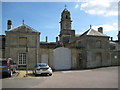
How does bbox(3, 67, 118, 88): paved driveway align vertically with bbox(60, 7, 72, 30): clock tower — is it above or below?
below

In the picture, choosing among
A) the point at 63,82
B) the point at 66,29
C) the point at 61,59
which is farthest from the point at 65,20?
the point at 63,82

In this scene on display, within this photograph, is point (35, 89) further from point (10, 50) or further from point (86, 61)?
point (86, 61)

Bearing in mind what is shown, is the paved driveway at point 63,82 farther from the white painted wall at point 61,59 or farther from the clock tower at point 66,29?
the clock tower at point 66,29

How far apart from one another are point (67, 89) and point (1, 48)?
1807 centimetres

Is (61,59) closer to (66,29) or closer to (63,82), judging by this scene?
(63,82)

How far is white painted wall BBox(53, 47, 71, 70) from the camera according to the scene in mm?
24844

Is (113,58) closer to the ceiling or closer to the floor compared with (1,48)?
closer to the floor

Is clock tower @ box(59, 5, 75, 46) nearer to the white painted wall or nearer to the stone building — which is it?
the stone building

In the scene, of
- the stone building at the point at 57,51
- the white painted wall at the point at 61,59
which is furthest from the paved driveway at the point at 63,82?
the white painted wall at the point at 61,59

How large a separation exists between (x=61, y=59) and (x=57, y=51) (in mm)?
1487

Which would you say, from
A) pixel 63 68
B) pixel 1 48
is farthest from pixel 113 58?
pixel 1 48

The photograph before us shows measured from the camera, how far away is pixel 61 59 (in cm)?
2517

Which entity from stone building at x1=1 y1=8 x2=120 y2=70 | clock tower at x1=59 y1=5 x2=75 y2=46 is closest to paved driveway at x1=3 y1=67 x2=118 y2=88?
stone building at x1=1 y1=8 x2=120 y2=70

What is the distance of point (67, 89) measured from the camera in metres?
8.21
